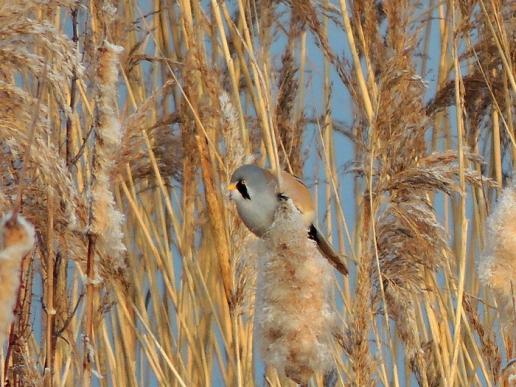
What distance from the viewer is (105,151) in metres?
1.09

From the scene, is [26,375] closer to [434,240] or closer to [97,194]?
[97,194]

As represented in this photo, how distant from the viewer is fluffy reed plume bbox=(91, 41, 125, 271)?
107 cm

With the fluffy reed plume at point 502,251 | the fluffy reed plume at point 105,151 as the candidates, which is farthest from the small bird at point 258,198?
the fluffy reed plume at point 105,151

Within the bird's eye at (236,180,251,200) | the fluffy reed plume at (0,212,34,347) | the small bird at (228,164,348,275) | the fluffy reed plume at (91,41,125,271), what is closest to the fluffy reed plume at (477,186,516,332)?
the small bird at (228,164,348,275)

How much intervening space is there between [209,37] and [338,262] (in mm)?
984

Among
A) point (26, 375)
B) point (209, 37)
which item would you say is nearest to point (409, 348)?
point (26, 375)

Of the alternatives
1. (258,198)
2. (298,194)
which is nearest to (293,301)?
(258,198)

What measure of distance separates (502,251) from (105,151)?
0.58m

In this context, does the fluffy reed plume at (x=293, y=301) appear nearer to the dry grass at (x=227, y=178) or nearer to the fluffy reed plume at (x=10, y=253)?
the dry grass at (x=227, y=178)

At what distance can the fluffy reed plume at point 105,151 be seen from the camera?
1.07 metres

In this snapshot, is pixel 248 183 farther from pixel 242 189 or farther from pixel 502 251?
pixel 502 251

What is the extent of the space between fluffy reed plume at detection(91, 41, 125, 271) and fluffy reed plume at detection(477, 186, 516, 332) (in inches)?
21.1

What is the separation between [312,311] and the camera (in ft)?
3.75

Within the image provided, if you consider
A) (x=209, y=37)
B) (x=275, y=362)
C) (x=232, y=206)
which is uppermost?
(x=209, y=37)
